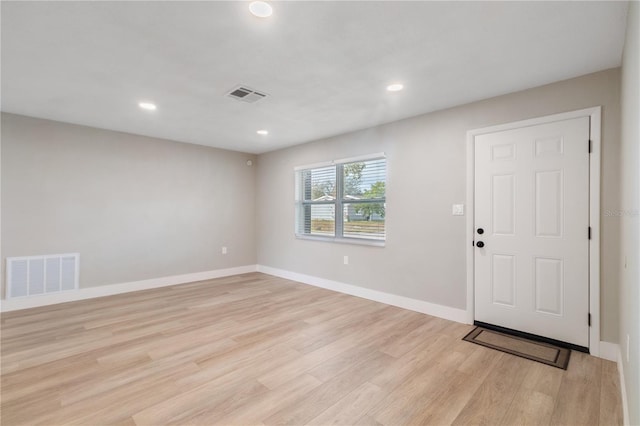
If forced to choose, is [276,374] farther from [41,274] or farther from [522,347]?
[41,274]

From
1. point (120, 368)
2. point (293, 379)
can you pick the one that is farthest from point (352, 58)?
point (120, 368)

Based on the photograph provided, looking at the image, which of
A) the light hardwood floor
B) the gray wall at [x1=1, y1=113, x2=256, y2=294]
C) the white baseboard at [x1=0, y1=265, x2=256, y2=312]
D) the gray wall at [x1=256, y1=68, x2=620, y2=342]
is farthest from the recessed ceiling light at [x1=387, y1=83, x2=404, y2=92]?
the white baseboard at [x1=0, y1=265, x2=256, y2=312]

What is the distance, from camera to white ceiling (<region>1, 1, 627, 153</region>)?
5.94 ft

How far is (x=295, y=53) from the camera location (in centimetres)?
226

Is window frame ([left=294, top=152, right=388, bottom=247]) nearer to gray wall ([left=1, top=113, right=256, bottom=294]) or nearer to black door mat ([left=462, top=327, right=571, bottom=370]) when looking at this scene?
gray wall ([left=1, top=113, right=256, bottom=294])

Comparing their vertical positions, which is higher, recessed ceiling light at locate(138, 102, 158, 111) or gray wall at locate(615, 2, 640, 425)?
recessed ceiling light at locate(138, 102, 158, 111)

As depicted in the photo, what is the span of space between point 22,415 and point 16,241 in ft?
9.69

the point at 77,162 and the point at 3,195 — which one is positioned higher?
the point at 77,162

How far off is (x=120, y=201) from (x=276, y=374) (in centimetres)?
A: 382

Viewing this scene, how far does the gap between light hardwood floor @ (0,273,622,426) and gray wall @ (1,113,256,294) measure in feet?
3.53

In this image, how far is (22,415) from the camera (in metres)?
1.74

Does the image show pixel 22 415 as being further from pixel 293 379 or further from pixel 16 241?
pixel 16 241

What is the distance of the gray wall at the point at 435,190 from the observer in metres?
2.46

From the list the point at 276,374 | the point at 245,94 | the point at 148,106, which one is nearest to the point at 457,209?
the point at 276,374
